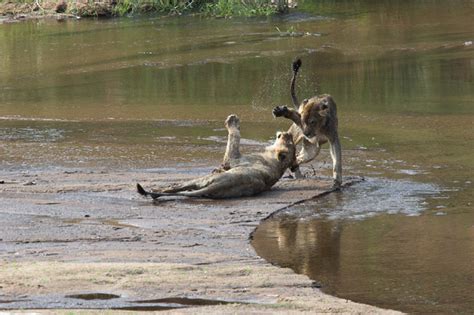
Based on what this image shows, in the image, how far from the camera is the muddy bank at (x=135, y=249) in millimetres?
7145

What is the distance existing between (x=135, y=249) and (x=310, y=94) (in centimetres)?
970

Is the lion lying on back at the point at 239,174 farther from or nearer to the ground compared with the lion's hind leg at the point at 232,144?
nearer to the ground

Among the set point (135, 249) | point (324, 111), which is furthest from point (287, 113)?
point (135, 249)

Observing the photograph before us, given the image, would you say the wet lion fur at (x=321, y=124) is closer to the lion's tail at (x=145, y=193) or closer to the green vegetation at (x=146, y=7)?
the lion's tail at (x=145, y=193)

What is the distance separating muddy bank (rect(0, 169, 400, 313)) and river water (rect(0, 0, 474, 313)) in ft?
1.19

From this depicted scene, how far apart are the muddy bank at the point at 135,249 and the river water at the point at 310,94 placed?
1.19ft

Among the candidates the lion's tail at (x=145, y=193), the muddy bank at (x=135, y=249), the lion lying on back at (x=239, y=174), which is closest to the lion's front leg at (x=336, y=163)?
the muddy bank at (x=135, y=249)

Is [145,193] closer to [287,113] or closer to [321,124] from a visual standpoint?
[287,113]

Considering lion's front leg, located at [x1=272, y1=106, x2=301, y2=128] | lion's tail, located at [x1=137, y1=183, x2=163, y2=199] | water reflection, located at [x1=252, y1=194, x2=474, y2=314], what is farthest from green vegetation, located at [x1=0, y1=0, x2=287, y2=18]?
water reflection, located at [x1=252, y1=194, x2=474, y2=314]

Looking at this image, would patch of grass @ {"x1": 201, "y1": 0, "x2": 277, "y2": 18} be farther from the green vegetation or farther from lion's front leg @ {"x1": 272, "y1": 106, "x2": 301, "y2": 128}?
lion's front leg @ {"x1": 272, "y1": 106, "x2": 301, "y2": 128}

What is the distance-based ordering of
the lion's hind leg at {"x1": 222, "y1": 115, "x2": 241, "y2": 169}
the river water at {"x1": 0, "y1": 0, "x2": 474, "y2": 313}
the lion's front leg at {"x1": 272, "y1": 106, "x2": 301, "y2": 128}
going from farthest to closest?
the lion's hind leg at {"x1": 222, "y1": 115, "x2": 241, "y2": 169}
the lion's front leg at {"x1": 272, "y1": 106, "x2": 301, "y2": 128}
the river water at {"x1": 0, "y1": 0, "x2": 474, "y2": 313}

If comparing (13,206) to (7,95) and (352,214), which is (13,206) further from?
(7,95)

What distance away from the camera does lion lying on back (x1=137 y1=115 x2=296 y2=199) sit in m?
10.6

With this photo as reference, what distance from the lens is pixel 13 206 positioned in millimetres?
10234
